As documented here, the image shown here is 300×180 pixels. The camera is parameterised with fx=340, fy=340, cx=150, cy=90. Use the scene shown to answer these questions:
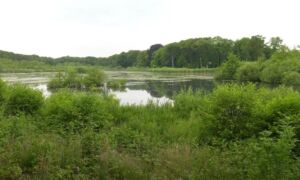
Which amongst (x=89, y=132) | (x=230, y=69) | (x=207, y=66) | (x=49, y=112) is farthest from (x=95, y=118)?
(x=207, y=66)

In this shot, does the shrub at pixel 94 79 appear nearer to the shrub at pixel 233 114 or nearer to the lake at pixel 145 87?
the lake at pixel 145 87

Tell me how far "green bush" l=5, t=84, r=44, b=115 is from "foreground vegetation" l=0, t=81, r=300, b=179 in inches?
1.5

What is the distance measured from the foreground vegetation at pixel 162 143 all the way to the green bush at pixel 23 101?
Answer: 0.04 meters

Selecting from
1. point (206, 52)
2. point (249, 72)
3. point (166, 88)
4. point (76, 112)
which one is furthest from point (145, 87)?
point (206, 52)

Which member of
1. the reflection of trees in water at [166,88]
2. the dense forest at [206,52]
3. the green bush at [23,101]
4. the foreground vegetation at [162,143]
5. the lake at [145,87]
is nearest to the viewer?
the foreground vegetation at [162,143]

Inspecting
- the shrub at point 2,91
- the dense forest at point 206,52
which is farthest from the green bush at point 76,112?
the dense forest at point 206,52

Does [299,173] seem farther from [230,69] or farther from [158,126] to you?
[230,69]

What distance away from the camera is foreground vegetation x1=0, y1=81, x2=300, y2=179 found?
14.9 feet

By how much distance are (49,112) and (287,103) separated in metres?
5.89

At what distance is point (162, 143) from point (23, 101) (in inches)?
212

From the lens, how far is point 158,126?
9.45 m

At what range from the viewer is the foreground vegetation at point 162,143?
4.55 m

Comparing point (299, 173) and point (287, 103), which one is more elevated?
point (287, 103)

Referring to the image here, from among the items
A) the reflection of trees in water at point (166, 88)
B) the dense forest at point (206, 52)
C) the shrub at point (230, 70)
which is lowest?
the reflection of trees in water at point (166, 88)
